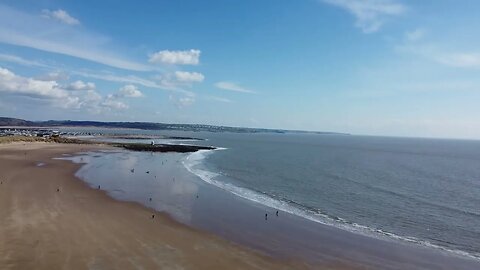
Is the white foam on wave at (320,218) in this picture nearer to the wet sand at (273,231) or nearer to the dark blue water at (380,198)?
the dark blue water at (380,198)

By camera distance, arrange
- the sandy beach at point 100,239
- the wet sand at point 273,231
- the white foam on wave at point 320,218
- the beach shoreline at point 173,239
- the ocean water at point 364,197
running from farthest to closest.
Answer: the ocean water at point 364,197 → the white foam on wave at point 320,218 → the wet sand at point 273,231 → the beach shoreline at point 173,239 → the sandy beach at point 100,239

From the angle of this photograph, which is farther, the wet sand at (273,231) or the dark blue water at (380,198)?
the dark blue water at (380,198)

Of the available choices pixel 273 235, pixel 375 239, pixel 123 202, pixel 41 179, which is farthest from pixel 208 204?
pixel 41 179

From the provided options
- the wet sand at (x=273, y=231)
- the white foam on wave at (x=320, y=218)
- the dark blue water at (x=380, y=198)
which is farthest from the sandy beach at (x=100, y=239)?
the dark blue water at (x=380, y=198)

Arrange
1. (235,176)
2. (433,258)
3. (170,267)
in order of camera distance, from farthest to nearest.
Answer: (235,176)
(433,258)
(170,267)

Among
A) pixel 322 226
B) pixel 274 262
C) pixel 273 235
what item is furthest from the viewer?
pixel 322 226

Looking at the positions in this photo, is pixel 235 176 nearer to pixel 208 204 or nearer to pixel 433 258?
pixel 208 204

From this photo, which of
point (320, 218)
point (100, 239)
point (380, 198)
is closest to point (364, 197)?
point (380, 198)

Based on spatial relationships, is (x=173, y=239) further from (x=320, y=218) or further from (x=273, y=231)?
(x=320, y=218)

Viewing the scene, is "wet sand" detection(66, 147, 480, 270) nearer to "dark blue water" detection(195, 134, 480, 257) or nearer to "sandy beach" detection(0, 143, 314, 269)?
"sandy beach" detection(0, 143, 314, 269)
